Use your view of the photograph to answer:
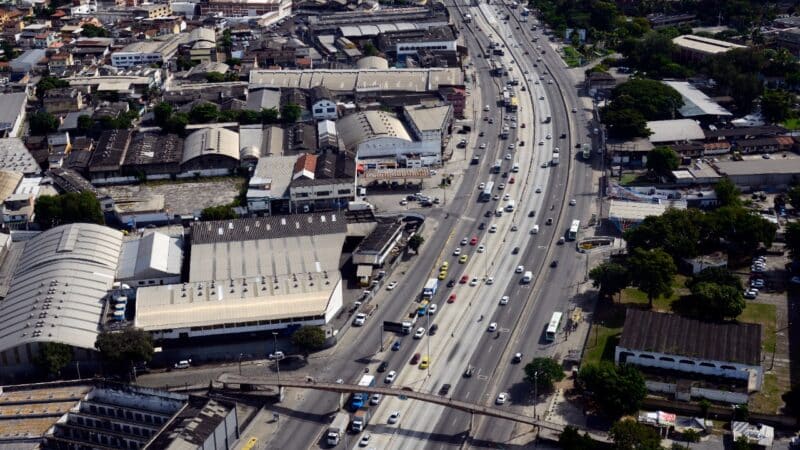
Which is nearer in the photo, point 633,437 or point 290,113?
point 633,437

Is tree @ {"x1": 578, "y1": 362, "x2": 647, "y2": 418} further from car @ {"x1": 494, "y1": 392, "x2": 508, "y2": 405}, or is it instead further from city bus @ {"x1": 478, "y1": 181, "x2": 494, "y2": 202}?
city bus @ {"x1": 478, "y1": 181, "x2": 494, "y2": 202}

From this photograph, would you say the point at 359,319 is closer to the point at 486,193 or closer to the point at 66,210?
the point at 486,193

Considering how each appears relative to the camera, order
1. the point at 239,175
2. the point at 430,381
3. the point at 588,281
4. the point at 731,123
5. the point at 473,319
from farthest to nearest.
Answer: the point at 731,123 → the point at 239,175 → the point at 588,281 → the point at 473,319 → the point at 430,381

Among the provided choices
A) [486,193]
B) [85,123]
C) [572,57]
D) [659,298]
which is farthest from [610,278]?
[572,57]

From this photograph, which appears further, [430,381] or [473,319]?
[473,319]

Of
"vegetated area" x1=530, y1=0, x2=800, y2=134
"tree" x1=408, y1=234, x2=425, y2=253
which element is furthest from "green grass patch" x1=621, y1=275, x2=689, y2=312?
"vegetated area" x1=530, y1=0, x2=800, y2=134

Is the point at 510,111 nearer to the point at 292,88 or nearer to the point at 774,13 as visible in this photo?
the point at 292,88

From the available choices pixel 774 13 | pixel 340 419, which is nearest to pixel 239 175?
pixel 340 419
